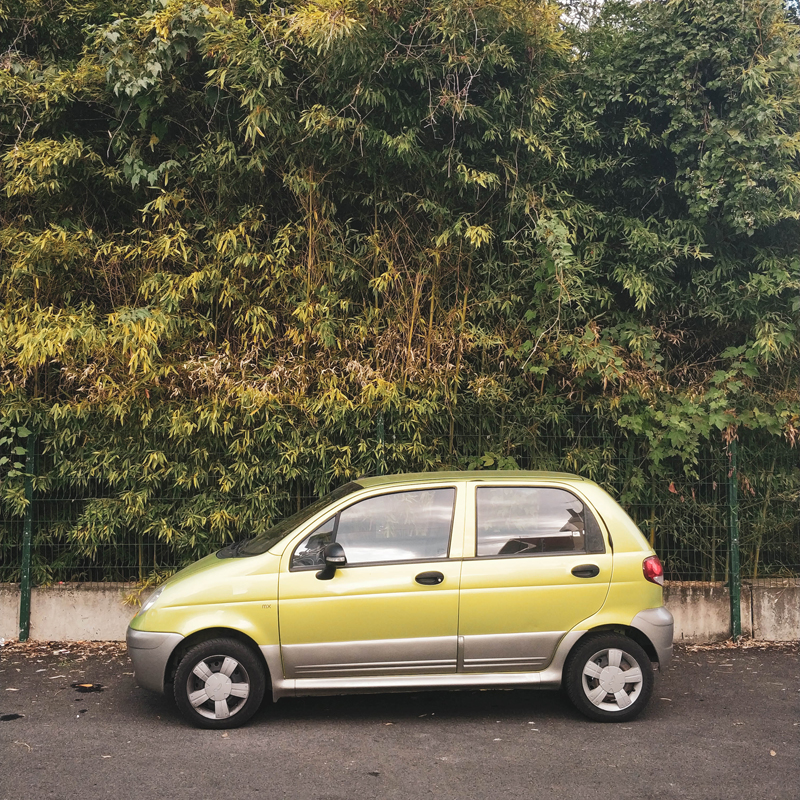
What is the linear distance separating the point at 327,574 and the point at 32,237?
15.4 ft

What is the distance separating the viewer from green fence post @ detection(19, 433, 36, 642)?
730cm

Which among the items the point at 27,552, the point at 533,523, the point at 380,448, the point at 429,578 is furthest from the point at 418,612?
the point at 27,552

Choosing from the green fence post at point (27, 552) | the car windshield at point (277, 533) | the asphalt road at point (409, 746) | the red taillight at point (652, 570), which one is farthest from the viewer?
the green fence post at point (27, 552)

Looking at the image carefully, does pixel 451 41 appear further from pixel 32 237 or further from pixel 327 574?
pixel 327 574

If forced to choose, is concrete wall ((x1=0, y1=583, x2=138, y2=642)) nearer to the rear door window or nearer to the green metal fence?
the green metal fence

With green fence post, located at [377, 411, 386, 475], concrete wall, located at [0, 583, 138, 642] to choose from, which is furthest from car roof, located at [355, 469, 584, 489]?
concrete wall, located at [0, 583, 138, 642]

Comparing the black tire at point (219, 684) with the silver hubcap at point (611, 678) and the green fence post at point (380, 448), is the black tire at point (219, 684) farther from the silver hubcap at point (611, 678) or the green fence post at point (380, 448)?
the green fence post at point (380, 448)

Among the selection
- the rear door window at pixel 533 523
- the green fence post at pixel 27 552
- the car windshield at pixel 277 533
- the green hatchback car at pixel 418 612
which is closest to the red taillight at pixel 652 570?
the green hatchback car at pixel 418 612

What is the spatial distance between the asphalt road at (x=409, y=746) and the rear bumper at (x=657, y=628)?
47 centimetres

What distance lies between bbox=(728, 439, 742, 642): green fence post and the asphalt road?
1039 mm

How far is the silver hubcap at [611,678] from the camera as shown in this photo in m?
5.26

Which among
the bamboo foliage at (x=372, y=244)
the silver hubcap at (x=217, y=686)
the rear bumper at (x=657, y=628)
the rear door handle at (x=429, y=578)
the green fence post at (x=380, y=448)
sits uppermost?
the bamboo foliage at (x=372, y=244)

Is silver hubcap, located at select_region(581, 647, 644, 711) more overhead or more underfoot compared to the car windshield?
more underfoot

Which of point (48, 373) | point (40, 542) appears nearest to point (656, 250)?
point (48, 373)
